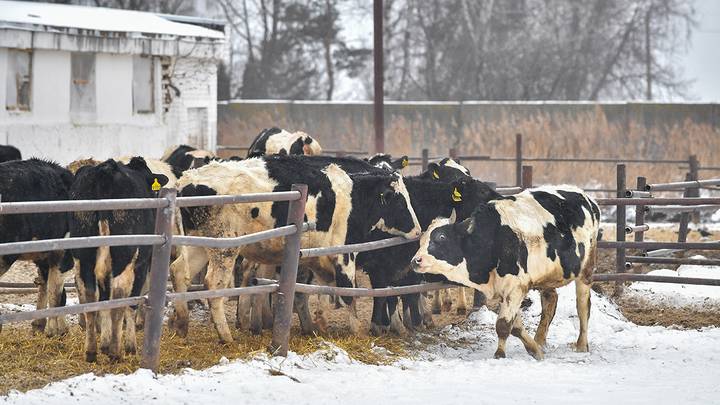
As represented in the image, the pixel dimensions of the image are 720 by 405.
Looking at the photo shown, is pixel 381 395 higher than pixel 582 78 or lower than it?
lower

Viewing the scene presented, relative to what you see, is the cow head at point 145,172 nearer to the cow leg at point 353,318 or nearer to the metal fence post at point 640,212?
the cow leg at point 353,318

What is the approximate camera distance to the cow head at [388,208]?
40.2ft

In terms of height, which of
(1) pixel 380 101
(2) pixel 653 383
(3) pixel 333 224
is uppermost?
(1) pixel 380 101

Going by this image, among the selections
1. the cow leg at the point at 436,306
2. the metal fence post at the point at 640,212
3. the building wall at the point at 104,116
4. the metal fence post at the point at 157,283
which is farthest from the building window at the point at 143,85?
the metal fence post at the point at 157,283

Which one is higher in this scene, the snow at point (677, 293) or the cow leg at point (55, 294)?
the cow leg at point (55, 294)

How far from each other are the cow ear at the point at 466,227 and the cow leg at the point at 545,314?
108 cm

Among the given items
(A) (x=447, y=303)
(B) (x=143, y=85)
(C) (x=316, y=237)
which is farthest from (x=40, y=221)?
(B) (x=143, y=85)

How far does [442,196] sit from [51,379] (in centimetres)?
561

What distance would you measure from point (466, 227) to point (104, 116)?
57.5 feet

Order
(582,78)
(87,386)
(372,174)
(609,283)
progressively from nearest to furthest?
1. (87,386)
2. (372,174)
3. (609,283)
4. (582,78)

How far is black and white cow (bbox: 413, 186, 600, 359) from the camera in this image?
36.5 ft

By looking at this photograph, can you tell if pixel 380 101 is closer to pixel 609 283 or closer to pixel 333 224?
pixel 609 283

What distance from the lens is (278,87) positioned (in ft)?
164

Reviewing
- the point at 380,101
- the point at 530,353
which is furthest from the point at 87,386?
the point at 380,101
